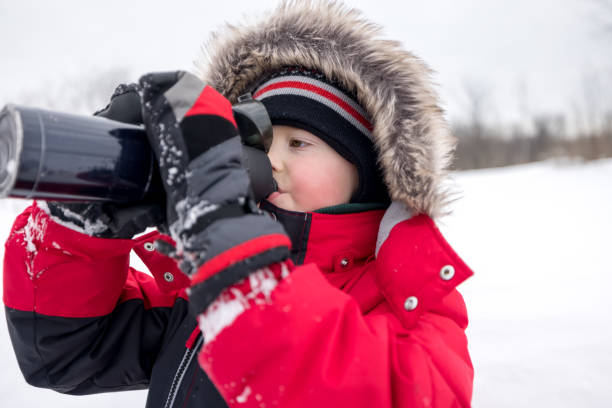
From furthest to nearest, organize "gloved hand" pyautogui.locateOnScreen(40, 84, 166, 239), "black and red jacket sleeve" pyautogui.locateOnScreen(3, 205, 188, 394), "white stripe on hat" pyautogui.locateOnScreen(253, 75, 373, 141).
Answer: "white stripe on hat" pyautogui.locateOnScreen(253, 75, 373, 141)
"black and red jacket sleeve" pyautogui.locateOnScreen(3, 205, 188, 394)
"gloved hand" pyautogui.locateOnScreen(40, 84, 166, 239)

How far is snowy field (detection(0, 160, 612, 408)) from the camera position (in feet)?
4.79

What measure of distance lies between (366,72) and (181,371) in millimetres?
732

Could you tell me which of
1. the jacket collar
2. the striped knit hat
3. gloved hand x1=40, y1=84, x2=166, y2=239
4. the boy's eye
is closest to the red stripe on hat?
the striped knit hat

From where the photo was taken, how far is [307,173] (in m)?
0.86

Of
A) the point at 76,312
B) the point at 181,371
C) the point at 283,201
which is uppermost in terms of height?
the point at 283,201

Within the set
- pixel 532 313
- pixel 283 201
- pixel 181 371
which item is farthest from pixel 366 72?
pixel 532 313

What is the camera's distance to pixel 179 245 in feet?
1.65

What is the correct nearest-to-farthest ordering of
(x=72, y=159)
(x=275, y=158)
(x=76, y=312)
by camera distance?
(x=72, y=159) → (x=76, y=312) → (x=275, y=158)

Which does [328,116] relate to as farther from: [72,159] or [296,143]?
[72,159]

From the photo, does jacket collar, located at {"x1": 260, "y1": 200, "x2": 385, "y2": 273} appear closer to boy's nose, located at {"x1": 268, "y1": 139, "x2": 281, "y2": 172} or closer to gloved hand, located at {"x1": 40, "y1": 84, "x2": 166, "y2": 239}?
boy's nose, located at {"x1": 268, "y1": 139, "x2": 281, "y2": 172}

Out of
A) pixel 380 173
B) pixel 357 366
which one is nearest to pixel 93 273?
pixel 357 366

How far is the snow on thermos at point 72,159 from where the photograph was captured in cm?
43

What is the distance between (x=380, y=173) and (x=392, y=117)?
5.5 inches

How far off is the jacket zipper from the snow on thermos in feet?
1.30
